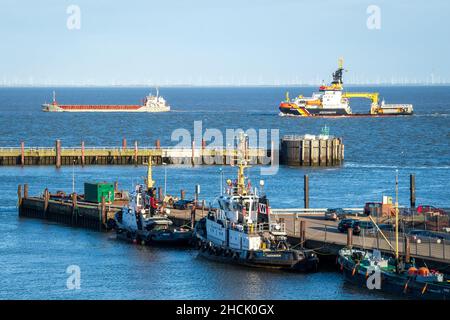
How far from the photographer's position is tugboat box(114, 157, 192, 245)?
74.7 meters

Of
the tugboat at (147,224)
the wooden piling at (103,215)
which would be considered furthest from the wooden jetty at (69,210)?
the tugboat at (147,224)

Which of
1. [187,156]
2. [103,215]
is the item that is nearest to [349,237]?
[103,215]

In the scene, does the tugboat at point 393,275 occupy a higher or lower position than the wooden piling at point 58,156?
lower

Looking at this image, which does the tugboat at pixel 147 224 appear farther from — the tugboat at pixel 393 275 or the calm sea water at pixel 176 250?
the tugboat at pixel 393 275

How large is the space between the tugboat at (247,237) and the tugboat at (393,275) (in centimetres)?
284

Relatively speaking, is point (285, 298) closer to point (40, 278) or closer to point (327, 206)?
point (40, 278)

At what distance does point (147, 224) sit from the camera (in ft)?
250

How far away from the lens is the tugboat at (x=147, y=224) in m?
74.7

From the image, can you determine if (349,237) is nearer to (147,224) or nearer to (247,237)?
(247,237)

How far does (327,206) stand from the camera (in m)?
90.6

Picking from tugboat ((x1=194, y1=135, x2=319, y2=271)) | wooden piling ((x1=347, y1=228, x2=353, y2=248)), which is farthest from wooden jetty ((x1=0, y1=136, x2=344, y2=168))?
wooden piling ((x1=347, y1=228, x2=353, y2=248))
